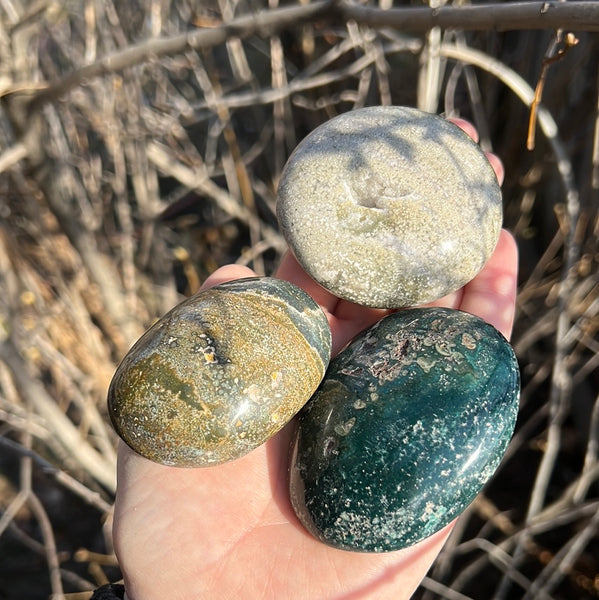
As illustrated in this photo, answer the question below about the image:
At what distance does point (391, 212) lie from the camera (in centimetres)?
134

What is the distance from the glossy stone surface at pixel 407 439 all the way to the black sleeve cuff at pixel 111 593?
1.63ft

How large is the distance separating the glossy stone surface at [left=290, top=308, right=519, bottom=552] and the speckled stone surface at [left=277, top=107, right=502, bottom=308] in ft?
0.50

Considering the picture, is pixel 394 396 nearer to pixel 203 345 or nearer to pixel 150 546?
pixel 203 345

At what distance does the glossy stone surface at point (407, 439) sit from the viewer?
45.8 inches

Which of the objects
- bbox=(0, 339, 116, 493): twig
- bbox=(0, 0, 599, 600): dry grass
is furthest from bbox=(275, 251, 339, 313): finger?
bbox=(0, 339, 116, 493): twig

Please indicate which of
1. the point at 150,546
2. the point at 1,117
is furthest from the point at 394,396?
Answer: the point at 1,117

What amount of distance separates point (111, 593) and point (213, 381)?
641 millimetres

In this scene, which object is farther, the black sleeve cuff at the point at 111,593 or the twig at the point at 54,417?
the twig at the point at 54,417

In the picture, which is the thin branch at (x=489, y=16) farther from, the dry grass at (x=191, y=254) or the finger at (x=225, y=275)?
the finger at (x=225, y=275)

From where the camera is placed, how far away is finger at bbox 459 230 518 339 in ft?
4.92

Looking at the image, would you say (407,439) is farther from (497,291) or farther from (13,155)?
(13,155)

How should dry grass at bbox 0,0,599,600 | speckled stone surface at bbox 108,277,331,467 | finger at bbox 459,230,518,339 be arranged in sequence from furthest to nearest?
1. dry grass at bbox 0,0,599,600
2. finger at bbox 459,230,518,339
3. speckled stone surface at bbox 108,277,331,467

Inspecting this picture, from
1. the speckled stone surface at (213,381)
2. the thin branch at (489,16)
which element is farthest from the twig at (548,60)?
the speckled stone surface at (213,381)

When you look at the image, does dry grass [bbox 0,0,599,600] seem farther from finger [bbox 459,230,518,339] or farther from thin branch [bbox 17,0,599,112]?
finger [bbox 459,230,518,339]
